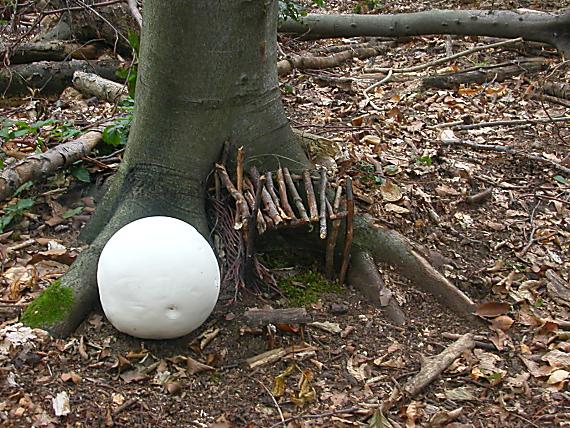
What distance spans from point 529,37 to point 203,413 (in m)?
5.93

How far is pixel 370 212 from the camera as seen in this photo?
4164mm

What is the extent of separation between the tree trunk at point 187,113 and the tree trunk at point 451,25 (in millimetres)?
4347

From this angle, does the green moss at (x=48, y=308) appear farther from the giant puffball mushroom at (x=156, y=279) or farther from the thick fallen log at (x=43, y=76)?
the thick fallen log at (x=43, y=76)

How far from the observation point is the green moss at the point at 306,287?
3.64 m

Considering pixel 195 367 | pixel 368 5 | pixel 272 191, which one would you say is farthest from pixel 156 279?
pixel 368 5

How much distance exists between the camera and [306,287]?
3.73 m

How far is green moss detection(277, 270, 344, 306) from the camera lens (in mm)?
3643

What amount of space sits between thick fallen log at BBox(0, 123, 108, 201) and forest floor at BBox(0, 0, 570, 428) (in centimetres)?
11

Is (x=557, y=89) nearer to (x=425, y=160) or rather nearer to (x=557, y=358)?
(x=425, y=160)

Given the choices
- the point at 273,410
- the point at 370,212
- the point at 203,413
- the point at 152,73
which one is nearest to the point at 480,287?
the point at 370,212

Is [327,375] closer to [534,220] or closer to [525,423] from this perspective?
[525,423]

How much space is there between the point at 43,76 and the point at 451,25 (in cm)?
418

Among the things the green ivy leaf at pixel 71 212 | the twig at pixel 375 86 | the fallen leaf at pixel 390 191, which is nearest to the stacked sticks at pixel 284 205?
the fallen leaf at pixel 390 191

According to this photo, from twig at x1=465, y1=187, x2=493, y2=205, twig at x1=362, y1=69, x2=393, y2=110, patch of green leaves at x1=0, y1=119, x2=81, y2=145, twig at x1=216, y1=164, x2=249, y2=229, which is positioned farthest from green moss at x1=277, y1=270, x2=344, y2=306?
twig at x1=362, y1=69, x2=393, y2=110
